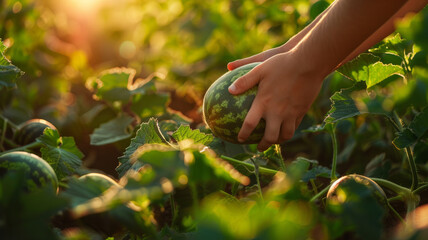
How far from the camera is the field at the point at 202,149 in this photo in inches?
34.5

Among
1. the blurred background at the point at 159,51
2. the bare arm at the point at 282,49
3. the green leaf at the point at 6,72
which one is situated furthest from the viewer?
the blurred background at the point at 159,51

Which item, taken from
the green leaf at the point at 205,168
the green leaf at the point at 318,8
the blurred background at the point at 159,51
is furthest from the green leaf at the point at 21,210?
the green leaf at the point at 318,8

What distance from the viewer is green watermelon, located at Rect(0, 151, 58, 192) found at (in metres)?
1.33

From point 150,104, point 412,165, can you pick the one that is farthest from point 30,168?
point 412,165

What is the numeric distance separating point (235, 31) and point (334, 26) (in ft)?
8.60

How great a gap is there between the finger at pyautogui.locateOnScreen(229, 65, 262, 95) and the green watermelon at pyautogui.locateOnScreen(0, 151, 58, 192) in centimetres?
63

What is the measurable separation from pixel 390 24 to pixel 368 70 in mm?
280

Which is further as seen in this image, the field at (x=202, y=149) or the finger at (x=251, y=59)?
the finger at (x=251, y=59)

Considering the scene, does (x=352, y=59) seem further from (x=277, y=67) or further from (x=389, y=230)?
(x=389, y=230)

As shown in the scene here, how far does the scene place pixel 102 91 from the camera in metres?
2.32

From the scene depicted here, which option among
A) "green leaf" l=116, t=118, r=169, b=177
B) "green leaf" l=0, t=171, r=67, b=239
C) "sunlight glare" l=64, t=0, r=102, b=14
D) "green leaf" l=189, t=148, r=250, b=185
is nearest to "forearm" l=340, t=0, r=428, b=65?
Answer: "green leaf" l=116, t=118, r=169, b=177

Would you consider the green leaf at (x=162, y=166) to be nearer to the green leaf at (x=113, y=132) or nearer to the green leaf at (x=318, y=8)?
the green leaf at (x=113, y=132)

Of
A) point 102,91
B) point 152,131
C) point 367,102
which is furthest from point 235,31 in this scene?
point 367,102

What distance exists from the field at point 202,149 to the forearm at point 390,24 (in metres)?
0.04
